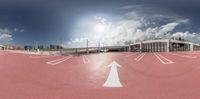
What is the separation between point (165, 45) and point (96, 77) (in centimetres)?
115

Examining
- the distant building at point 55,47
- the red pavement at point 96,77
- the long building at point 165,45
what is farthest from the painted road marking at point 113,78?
the distant building at point 55,47

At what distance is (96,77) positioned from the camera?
11.4ft

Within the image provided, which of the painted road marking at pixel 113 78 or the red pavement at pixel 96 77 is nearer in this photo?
the red pavement at pixel 96 77

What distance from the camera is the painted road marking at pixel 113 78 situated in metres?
3.19

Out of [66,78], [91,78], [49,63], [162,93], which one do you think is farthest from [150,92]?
[49,63]

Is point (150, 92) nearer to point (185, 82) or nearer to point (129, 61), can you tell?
point (185, 82)

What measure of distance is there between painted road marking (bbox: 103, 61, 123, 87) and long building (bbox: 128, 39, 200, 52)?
21.0 inches

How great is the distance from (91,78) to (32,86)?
0.86 meters

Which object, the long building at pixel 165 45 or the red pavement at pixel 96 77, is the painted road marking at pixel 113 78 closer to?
the red pavement at pixel 96 77

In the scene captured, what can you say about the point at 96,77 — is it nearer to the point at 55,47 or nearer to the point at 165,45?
the point at 55,47

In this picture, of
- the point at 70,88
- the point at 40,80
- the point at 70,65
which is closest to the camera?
the point at 70,88

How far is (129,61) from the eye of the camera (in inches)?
163

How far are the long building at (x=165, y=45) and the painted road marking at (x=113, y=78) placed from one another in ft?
1.75

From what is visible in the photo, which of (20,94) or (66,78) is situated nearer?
(20,94)
